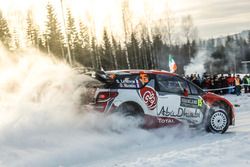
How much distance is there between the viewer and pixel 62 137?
27.7 feet

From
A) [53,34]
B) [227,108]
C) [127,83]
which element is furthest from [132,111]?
[53,34]

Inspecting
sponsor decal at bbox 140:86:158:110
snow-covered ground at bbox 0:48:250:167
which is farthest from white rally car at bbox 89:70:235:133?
snow-covered ground at bbox 0:48:250:167

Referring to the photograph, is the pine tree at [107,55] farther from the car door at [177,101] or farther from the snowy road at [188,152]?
the snowy road at [188,152]

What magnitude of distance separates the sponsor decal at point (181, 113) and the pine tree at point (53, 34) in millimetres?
41592

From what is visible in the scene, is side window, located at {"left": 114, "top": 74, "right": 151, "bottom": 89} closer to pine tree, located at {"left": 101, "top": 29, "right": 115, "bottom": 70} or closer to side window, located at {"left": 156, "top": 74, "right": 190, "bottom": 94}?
side window, located at {"left": 156, "top": 74, "right": 190, "bottom": 94}

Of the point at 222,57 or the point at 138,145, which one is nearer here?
the point at 138,145

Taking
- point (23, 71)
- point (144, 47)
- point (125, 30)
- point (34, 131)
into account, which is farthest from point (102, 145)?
point (144, 47)

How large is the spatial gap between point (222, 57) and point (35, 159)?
319ft

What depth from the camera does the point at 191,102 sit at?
10.3 m

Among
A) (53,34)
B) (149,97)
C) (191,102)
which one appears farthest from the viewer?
(53,34)

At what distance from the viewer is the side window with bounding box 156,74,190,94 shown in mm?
10031

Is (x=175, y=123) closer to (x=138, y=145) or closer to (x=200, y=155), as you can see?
(x=138, y=145)

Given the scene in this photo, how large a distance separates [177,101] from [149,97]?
2.73 feet

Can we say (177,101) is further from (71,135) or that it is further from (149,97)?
(71,135)
